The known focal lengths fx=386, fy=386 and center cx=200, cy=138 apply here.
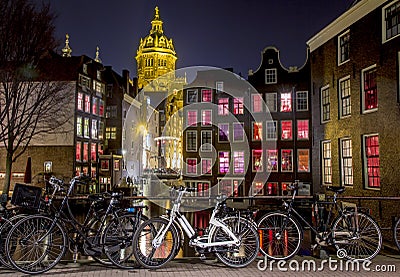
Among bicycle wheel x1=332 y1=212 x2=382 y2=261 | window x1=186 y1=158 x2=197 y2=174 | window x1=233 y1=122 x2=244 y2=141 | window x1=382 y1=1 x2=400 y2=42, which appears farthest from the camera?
window x1=186 y1=158 x2=197 y2=174

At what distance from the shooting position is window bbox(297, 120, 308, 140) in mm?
31625

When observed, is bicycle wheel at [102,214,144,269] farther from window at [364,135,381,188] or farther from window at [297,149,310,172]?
window at [297,149,310,172]

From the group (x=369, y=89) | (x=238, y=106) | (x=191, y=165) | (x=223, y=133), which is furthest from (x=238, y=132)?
(x=369, y=89)

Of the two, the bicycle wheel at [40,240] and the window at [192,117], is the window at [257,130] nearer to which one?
the window at [192,117]

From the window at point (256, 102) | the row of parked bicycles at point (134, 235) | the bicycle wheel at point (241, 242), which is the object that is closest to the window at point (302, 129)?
the window at point (256, 102)

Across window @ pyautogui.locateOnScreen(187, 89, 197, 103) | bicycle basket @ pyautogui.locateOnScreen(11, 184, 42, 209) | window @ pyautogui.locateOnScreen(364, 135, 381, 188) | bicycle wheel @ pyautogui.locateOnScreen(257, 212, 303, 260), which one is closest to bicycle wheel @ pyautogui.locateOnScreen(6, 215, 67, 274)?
bicycle basket @ pyautogui.locateOnScreen(11, 184, 42, 209)

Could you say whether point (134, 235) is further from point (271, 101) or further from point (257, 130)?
point (271, 101)

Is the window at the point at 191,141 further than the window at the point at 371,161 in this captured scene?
Yes

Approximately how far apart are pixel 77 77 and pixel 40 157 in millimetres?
8545

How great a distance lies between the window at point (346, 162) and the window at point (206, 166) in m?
17.0

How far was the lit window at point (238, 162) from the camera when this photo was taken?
3281 centimetres

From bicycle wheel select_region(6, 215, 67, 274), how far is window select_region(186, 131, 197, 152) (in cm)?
2822

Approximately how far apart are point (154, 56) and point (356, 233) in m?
99.2

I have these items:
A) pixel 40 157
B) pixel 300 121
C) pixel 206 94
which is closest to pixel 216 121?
pixel 206 94
